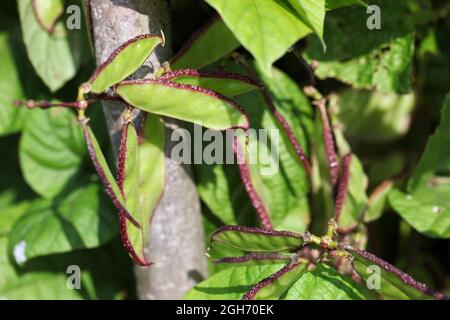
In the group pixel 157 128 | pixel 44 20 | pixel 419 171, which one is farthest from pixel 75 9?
pixel 419 171

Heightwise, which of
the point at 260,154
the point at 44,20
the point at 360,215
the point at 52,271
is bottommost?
the point at 52,271

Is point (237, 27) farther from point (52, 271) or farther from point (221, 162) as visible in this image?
point (52, 271)

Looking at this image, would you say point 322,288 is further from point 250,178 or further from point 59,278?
point 59,278

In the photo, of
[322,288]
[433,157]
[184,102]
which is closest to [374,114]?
[433,157]

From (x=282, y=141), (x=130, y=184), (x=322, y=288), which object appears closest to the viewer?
(x=130, y=184)

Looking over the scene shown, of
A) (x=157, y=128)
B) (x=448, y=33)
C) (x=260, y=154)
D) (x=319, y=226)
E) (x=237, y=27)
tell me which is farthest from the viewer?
(x=448, y=33)
